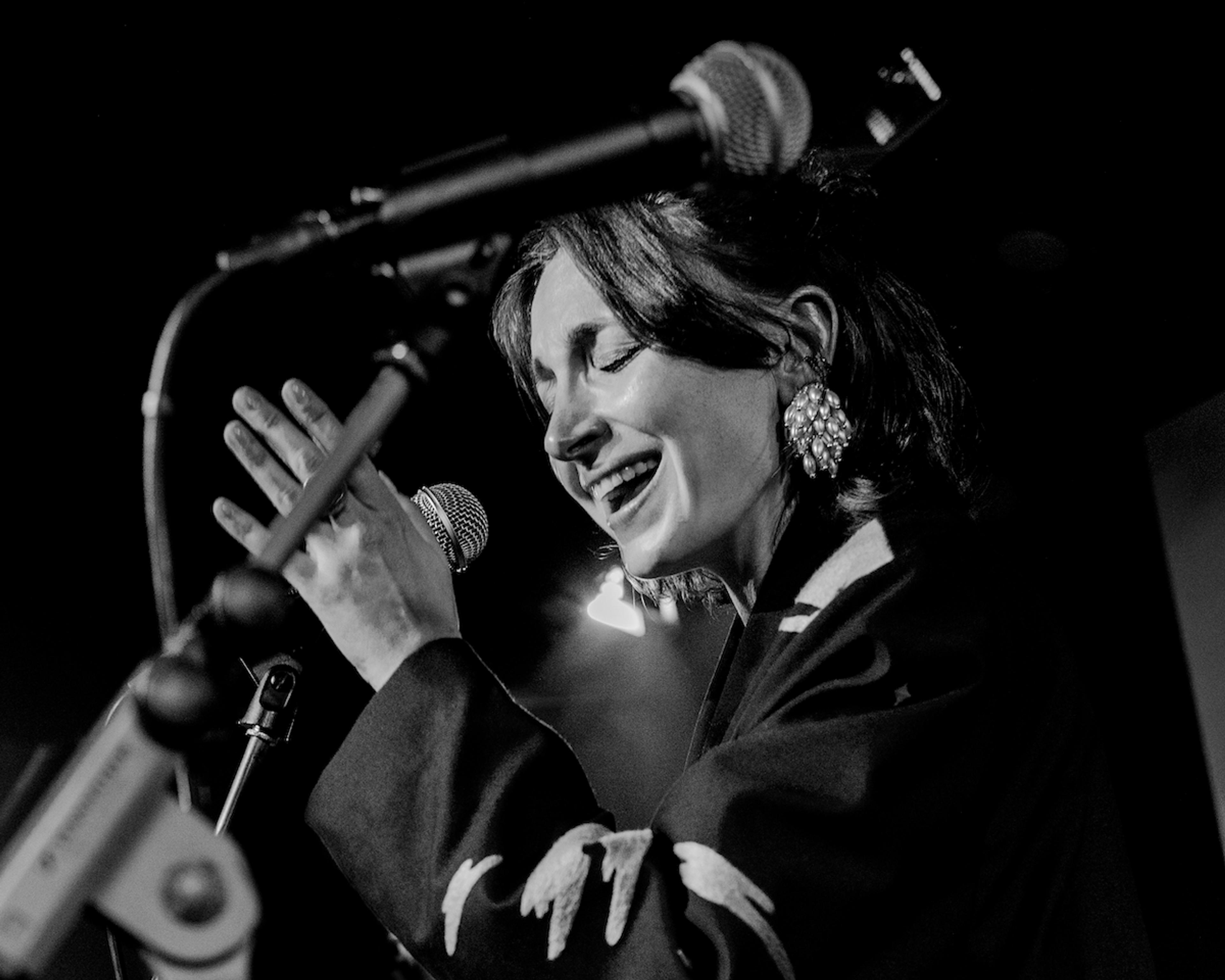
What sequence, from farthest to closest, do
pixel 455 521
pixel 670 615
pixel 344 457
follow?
pixel 670 615, pixel 455 521, pixel 344 457

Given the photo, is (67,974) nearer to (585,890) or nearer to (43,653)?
(43,653)

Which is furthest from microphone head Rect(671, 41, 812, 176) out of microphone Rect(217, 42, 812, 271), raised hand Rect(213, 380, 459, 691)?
raised hand Rect(213, 380, 459, 691)

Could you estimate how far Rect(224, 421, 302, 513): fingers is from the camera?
3.26 ft

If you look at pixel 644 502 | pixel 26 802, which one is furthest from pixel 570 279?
pixel 26 802

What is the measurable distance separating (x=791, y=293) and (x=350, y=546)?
770 mm

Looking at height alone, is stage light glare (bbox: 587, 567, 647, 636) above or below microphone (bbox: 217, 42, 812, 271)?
below

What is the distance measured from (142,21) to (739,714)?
1572 millimetres

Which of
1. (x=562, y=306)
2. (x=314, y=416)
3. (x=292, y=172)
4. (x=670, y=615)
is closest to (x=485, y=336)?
(x=562, y=306)

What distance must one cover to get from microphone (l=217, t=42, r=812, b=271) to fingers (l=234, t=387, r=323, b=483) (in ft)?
0.79

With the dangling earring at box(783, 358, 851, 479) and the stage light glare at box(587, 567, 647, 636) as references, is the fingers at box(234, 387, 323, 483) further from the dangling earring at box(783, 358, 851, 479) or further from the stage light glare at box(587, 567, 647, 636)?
the stage light glare at box(587, 567, 647, 636)

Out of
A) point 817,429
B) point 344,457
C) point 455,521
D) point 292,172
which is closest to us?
point 344,457

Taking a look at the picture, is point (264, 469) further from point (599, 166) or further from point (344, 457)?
point (599, 166)

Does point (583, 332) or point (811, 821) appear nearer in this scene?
point (811, 821)

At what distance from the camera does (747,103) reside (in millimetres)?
759
